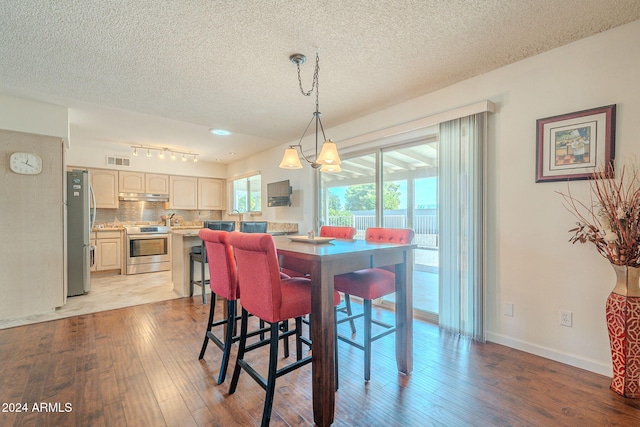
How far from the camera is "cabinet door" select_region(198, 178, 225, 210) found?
273 inches

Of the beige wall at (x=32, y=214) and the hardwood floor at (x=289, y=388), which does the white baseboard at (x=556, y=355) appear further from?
the beige wall at (x=32, y=214)

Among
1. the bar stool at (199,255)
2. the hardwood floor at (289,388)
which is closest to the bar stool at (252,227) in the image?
the bar stool at (199,255)

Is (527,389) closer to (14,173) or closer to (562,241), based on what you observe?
(562,241)

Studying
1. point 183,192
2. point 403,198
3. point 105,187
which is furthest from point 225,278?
point 183,192

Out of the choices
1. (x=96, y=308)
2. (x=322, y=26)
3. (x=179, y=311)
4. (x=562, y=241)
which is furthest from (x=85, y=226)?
(x=562, y=241)

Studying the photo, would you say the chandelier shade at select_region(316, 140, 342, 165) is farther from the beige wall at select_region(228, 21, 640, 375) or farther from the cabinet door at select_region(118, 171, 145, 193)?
the cabinet door at select_region(118, 171, 145, 193)

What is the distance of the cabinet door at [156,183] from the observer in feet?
20.1

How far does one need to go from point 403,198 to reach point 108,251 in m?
5.61

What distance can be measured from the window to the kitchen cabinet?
2477 mm

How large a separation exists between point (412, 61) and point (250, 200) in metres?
4.82

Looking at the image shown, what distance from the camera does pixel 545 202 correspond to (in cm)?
222

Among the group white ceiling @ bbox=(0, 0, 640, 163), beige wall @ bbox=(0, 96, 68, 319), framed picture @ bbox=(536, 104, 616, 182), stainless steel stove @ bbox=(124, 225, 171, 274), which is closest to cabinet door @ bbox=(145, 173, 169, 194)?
stainless steel stove @ bbox=(124, 225, 171, 274)

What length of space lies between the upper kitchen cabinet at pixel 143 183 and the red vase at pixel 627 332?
7.19m

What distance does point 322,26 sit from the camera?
1901 mm
